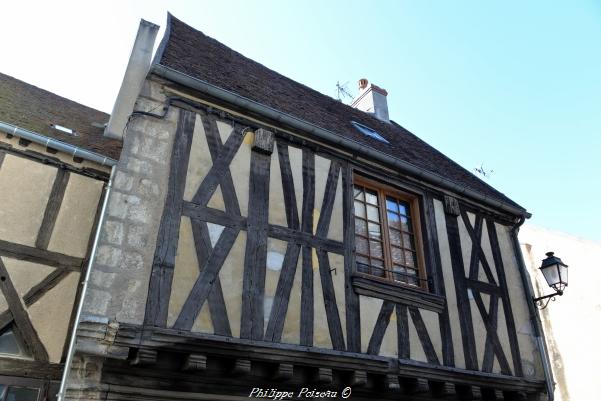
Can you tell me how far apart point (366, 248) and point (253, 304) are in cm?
154

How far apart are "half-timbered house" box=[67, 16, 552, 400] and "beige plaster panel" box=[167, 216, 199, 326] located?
11 millimetres

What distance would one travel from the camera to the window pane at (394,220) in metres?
5.29

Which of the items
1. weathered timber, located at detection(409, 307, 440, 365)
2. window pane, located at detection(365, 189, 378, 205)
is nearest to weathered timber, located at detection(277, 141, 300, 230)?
window pane, located at detection(365, 189, 378, 205)

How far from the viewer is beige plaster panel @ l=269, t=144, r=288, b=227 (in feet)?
14.2

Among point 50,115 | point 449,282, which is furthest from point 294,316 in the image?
point 50,115

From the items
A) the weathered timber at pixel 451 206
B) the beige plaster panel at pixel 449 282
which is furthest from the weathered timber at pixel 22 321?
the weathered timber at pixel 451 206

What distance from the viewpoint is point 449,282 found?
203 inches

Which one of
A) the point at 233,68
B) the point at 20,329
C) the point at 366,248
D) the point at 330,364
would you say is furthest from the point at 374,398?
the point at 233,68

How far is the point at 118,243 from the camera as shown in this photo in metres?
3.50

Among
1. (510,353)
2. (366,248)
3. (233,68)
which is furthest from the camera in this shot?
(233,68)

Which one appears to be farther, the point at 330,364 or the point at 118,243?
the point at 330,364

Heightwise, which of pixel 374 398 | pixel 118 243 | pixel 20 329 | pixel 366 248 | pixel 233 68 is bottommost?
pixel 374 398

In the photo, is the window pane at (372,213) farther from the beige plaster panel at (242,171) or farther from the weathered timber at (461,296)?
the beige plaster panel at (242,171)

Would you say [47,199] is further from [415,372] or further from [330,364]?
[415,372]
